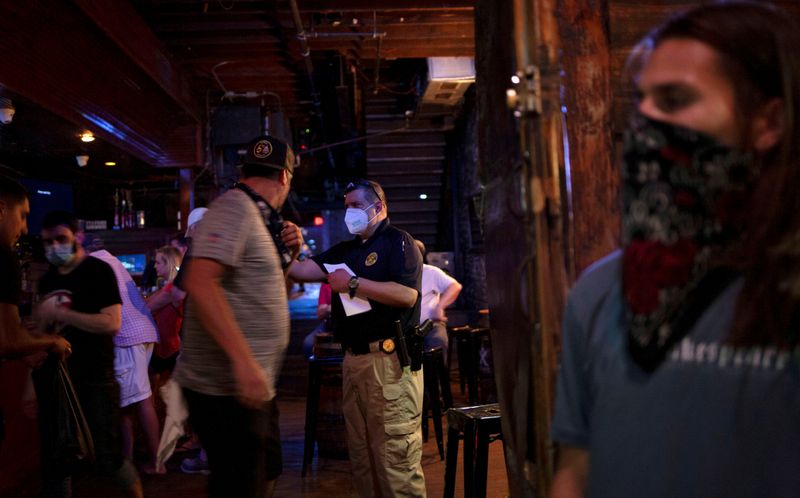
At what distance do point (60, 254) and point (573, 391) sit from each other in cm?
319

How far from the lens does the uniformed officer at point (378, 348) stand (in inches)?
131

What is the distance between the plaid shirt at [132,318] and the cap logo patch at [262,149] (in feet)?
6.83

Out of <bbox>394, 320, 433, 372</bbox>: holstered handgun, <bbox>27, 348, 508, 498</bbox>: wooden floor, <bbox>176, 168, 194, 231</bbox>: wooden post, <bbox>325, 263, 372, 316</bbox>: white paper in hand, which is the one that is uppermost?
<bbox>176, 168, 194, 231</bbox>: wooden post

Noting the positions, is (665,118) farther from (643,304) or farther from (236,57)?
(236,57)

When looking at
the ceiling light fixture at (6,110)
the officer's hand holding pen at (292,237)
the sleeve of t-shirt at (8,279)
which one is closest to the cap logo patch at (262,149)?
the officer's hand holding pen at (292,237)

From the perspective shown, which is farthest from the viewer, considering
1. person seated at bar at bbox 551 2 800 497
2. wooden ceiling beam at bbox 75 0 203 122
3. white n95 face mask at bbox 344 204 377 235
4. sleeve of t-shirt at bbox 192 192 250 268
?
wooden ceiling beam at bbox 75 0 203 122

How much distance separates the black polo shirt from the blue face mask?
1319 millimetres

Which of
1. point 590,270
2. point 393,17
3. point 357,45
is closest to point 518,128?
point 590,270

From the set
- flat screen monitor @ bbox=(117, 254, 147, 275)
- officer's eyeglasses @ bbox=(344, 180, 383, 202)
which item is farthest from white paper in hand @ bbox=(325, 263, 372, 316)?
flat screen monitor @ bbox=(117, 254, 147, 275)

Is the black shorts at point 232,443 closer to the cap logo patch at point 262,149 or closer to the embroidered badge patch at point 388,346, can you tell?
the cap logo patch at point 262,149

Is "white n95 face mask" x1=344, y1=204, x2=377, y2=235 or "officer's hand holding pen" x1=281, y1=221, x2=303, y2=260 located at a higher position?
"white n95 face mask" x1=344, y1=204, x2=377, y2=235

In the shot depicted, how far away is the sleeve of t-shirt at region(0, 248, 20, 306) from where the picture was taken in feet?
9.89

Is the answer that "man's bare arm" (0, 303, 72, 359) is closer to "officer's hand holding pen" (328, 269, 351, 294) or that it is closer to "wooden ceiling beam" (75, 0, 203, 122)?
"officer's hand holding pen" (328, 269, 351, 294)

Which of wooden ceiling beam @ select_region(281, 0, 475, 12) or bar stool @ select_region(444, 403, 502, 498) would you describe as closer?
bar stool @ select_region(444, 403, 502, 498)
